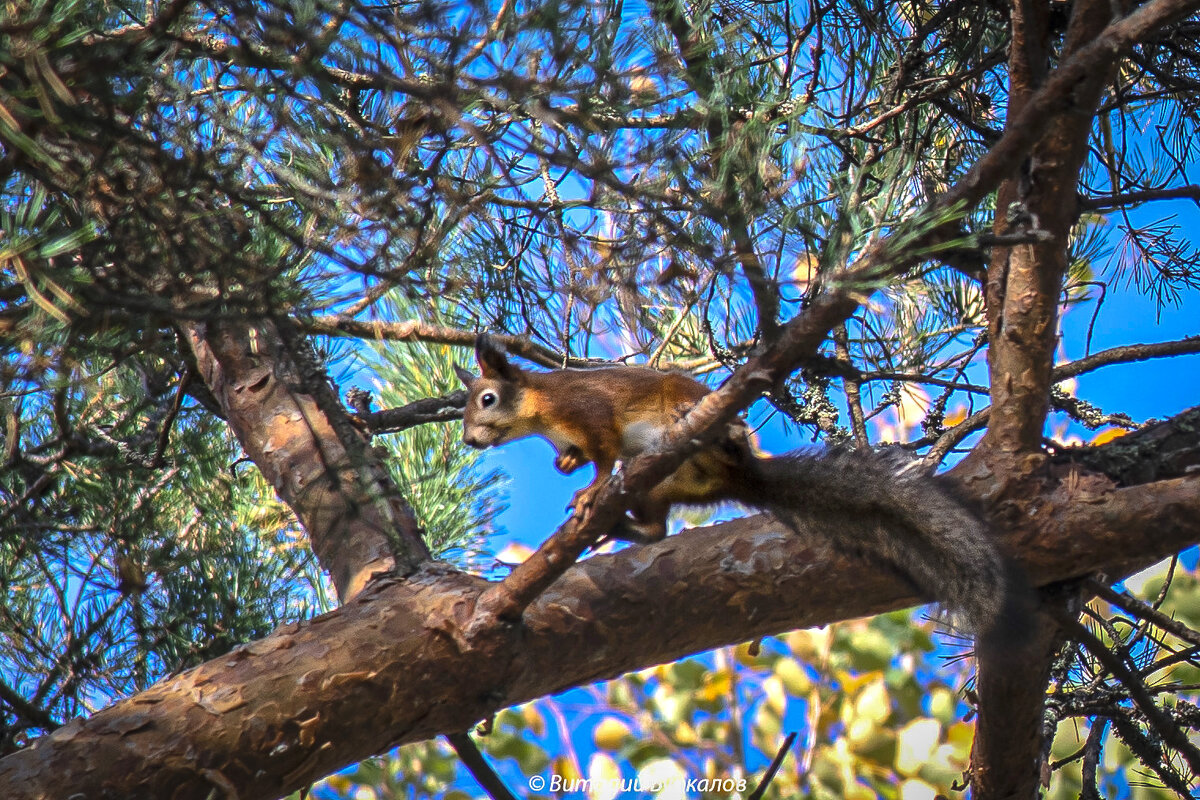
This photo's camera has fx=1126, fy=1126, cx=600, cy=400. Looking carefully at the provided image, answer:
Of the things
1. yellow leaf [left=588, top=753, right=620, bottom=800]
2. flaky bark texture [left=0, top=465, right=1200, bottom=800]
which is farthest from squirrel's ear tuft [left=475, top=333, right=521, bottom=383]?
yellow leaf [left=588, top=753, right=620, bottom=800]

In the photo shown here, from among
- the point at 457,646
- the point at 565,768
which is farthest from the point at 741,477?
the point at 565,768

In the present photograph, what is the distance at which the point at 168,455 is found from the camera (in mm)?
1904

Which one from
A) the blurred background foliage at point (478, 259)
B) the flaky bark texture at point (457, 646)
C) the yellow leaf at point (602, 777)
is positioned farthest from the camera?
the yellow leaf at point (602, 777)

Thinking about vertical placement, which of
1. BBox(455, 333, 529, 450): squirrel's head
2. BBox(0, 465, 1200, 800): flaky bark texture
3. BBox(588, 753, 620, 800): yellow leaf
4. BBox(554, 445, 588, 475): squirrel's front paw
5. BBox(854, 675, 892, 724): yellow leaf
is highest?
BBox(455, 333, 529, 450): squirrel's head

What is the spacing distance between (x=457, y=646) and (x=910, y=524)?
59cm

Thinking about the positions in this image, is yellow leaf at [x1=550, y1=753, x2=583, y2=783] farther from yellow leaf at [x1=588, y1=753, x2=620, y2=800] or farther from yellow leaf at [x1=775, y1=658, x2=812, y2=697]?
yellow leaf at [x1=775, y1=658, x2=812, y2=697]

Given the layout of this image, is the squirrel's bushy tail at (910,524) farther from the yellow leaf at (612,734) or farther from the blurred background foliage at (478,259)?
the yellow leaf at (612,734)

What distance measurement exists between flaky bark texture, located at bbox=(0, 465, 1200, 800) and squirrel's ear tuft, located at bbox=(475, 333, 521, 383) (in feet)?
1.48

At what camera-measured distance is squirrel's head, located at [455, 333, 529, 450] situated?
1938 mm

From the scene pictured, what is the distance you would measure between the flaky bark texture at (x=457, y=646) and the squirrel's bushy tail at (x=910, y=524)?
46mm

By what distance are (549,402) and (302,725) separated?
0.90 meters

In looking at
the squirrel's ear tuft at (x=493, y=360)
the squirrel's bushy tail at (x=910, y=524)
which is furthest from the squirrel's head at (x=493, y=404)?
the squirrel's bushy tail at (x=910, y=524)

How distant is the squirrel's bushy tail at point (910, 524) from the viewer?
1.32m

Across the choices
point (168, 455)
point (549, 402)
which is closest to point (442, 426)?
point (549, 402)
